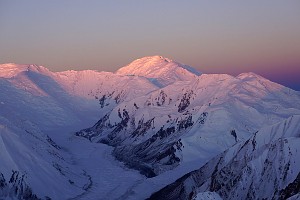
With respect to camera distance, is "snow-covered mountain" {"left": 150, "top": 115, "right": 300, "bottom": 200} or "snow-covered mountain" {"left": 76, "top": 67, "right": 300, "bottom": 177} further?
"snow-covered mountain" {"left": 76, "top": 67, "right": 300, "bottom": 177}

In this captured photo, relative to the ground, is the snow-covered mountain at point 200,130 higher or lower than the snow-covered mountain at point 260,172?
lower

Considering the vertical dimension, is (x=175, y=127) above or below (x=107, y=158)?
above

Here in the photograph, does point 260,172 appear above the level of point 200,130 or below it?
above

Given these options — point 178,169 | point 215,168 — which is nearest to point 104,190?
point 178,169

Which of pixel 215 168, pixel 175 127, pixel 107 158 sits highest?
pixel 215 168

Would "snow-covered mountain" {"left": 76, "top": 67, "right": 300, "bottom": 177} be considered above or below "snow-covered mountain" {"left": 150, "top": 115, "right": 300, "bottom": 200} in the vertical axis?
below

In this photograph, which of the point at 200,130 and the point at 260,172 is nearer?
the point at 260,172

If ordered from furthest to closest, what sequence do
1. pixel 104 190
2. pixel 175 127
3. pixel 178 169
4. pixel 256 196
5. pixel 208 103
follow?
pixel 208 103
pixel 175 127
pixel 178 169
pixel 104 190
pixel 256 196

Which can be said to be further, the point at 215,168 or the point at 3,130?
the point at 3,130

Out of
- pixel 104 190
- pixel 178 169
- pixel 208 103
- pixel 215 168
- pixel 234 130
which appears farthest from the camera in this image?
pixel 208 103

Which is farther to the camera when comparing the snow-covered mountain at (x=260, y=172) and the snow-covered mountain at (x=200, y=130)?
the snow-covered mountain at (x=200, y=130)

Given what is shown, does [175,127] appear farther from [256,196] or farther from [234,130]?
[256,196]
